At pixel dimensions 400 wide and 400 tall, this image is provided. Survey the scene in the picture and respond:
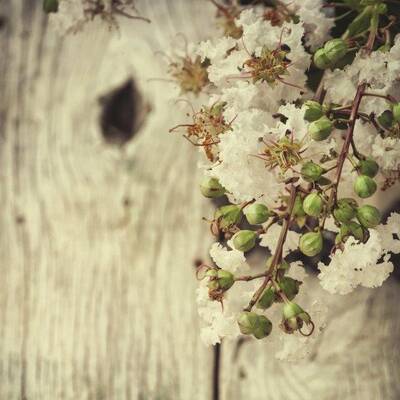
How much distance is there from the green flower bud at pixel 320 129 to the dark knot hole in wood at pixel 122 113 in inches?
16.8

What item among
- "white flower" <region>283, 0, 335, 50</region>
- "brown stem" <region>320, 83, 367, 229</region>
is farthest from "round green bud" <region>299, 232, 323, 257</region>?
"white flower" <region>283, 0, 335, 50</region>

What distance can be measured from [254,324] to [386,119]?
0.22m

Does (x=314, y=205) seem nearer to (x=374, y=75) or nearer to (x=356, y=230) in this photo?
(x=356, y=230)

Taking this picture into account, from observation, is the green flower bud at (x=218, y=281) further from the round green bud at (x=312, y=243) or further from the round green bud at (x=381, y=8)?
the round green bud at (x=381, y=8)

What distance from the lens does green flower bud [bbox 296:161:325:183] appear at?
62cm

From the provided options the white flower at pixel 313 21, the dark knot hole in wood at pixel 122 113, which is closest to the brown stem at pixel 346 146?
the white flower at pixel 313 21

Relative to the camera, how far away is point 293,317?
63 cm

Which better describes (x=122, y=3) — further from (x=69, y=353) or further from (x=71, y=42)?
(x=69, y=353)

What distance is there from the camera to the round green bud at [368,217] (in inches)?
24.5

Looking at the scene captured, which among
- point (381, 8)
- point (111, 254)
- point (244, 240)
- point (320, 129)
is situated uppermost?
point (381, 8)

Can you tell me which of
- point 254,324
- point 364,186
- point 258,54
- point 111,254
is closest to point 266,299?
point 254,324

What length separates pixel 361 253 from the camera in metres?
0.63

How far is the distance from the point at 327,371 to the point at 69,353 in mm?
311

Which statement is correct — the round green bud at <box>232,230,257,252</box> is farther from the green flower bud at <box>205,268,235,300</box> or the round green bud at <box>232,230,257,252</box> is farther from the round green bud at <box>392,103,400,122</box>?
the round green bud at <box>392,103,400,122</box>
